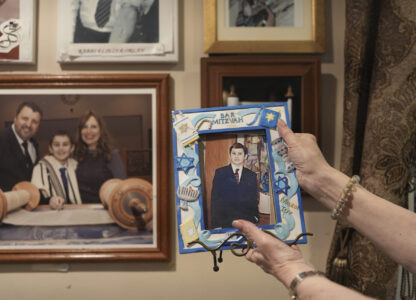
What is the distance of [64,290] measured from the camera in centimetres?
137

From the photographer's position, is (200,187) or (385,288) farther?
(385,288)

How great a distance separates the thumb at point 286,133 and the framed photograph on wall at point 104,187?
536 mm

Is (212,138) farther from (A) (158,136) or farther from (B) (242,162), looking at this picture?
(A) (158,136)

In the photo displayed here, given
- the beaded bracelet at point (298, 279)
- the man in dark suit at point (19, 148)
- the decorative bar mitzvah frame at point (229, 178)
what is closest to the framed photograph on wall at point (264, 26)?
the decorative bar mitzvah frame at point (229, 178)

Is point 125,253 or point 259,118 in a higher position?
point 259,118

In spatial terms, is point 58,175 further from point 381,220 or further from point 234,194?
point 381,220

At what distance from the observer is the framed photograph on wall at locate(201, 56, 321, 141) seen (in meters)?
1.35

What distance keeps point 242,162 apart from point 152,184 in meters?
0.52

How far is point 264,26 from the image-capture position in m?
1.38

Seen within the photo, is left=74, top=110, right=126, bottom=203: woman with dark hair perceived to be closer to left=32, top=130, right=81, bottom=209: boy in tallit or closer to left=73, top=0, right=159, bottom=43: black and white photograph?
left=32, top=130, right=81, bottom=209: boy in tallit

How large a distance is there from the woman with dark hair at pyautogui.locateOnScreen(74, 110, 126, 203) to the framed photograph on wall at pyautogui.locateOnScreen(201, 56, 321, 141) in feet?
1.24

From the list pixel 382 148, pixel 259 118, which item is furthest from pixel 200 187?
pixel 382 148

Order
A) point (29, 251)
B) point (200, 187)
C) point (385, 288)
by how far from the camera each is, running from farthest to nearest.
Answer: point (29, 251), point (385, 288), point (200, 187)

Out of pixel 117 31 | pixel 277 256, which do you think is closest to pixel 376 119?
pixel 277 256
